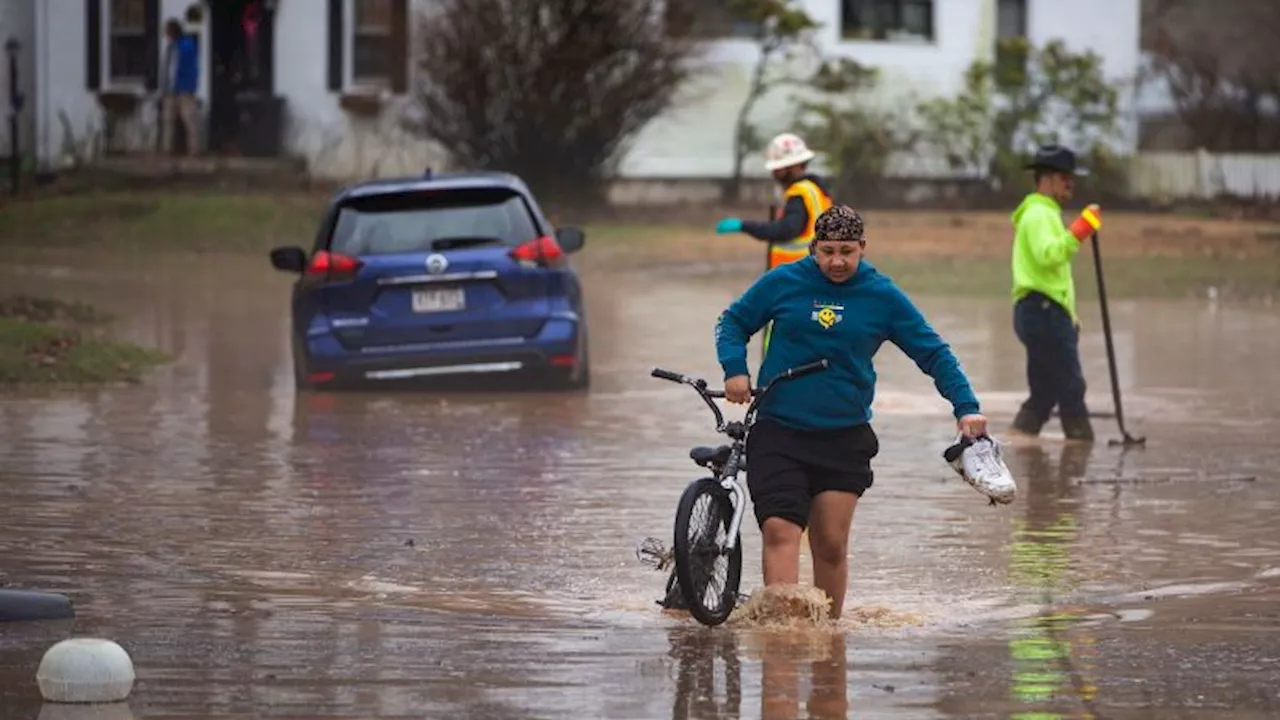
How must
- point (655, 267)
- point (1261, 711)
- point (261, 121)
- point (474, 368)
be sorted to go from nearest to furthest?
point (1261, 711), point (474, 368), point (655, 267), point (261, 121)

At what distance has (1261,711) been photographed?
927cm

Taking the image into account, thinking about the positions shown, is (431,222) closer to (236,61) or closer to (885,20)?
(236,61)

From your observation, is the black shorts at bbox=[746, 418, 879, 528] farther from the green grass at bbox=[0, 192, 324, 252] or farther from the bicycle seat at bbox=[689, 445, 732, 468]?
the green grass at bbox=[0, 192, 324, 252]

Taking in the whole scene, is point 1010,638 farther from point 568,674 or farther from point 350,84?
point 350,84

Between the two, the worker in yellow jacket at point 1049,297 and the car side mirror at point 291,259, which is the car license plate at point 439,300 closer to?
the car side mirror at point 291,259

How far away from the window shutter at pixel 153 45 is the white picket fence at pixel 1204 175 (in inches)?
569

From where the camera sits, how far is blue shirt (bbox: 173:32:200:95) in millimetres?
42500

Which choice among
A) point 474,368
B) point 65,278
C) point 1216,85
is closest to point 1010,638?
point 474,368

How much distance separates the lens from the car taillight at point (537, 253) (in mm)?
20266


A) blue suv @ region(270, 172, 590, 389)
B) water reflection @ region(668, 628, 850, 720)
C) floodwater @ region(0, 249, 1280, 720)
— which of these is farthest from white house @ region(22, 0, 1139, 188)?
water reflection @ region(668, 628, 850, 720)

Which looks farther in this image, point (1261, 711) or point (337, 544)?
point (337, 544)

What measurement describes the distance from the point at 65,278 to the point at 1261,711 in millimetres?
23680

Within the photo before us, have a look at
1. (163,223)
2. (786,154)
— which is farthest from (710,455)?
(163,223)

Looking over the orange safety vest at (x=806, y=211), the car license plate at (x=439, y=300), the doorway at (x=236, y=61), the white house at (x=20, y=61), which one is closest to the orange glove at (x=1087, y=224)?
the orange safety vest at (x=806, y=211)
